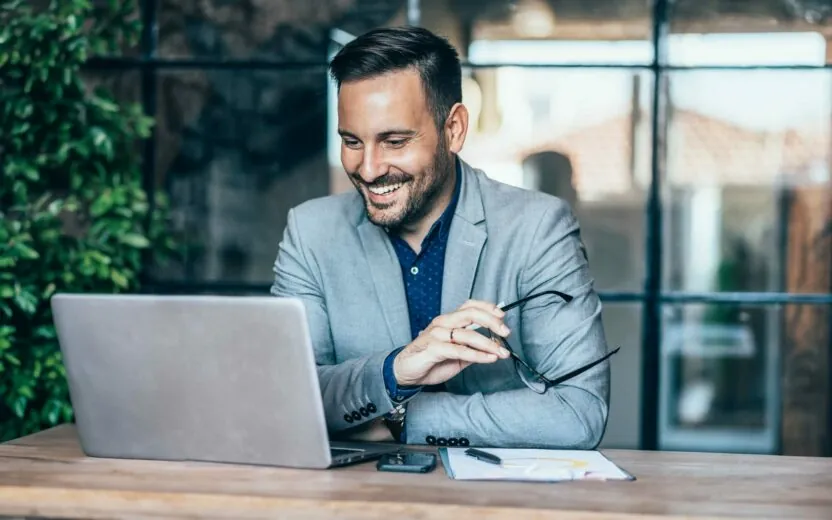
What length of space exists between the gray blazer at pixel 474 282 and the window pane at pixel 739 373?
1.94 meters

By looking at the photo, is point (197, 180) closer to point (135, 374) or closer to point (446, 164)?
point (446, 164)

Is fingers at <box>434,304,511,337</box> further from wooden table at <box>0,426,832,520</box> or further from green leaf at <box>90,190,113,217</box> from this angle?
green leaf at <box>90,190,113,217</box>

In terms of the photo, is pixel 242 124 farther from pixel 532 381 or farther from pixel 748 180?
pixel 532 381

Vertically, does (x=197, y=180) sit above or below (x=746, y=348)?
above

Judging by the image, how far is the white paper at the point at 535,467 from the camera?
1697mm

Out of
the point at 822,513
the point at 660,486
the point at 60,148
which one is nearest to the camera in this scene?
the point at 822,513

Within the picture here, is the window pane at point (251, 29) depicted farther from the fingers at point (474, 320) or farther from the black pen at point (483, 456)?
the black pen at point (483, 456)

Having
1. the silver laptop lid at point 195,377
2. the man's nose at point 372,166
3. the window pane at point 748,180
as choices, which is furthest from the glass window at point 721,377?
the silver laptop lid at point 195,377

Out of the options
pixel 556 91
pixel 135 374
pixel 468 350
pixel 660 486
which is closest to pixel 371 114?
pixel 468 350

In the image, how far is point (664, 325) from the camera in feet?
14.0

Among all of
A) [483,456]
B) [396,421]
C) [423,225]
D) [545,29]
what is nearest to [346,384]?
[396,421]

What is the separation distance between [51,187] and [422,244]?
6.05 feet

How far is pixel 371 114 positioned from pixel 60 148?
1609 millimetres

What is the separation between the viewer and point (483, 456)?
6.00 ft
